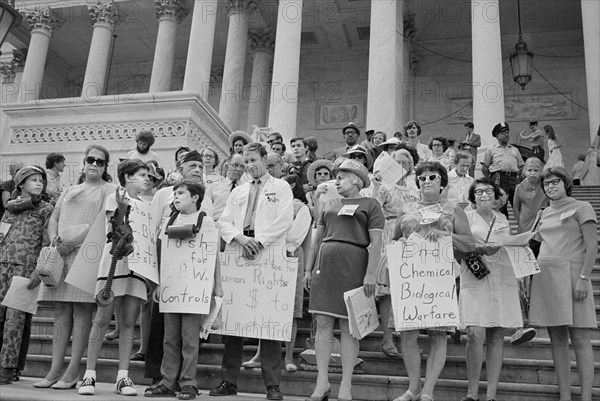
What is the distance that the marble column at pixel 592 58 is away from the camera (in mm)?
15531

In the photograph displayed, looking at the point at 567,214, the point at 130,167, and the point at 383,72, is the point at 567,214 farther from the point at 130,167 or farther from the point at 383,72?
the point at 383,72

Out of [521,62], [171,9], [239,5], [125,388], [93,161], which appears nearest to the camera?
[125,388]

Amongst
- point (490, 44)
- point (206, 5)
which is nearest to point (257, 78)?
point (206, 5)

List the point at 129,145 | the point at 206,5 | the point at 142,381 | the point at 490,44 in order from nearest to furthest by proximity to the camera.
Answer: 1. the point at 142,381
2. the point at 129,145
3. the point at 490,44
4. the point at 206,5

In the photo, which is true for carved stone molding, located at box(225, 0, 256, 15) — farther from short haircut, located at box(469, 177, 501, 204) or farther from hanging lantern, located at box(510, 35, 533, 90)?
short haircut, located at box(469, 177, 501, 204)

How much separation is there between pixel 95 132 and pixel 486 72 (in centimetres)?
928

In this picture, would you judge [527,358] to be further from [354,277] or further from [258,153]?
[258,153]

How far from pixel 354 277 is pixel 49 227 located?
2958 mm

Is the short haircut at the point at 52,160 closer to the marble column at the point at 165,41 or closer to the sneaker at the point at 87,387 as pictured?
the sneaker at the point at 87,387

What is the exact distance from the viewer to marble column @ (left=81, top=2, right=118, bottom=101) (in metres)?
21.8

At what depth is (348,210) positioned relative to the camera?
5.33 meters

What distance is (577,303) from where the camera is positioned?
5.37 metres

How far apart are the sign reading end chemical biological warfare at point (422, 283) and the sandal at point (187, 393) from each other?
5.63 feet

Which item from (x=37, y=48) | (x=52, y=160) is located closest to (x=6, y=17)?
(x=52, y=160)
